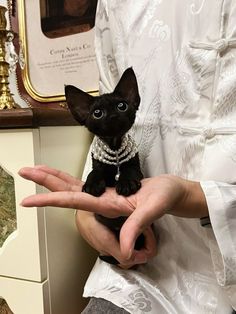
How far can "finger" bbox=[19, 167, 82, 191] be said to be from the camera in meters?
0.47

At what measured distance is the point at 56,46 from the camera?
977mm

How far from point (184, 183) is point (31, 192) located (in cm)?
28

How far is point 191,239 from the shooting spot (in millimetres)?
561

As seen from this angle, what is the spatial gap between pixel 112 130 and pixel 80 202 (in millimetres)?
103

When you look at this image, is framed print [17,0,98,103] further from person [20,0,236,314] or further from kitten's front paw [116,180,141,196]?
kitten's front paw [116,180,141,196]

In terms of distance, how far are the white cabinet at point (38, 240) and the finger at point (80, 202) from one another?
20 cm

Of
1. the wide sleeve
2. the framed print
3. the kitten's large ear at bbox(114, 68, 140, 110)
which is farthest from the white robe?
the framed print

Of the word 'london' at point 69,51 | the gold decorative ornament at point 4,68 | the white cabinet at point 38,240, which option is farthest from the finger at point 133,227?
the word 'london' at point 69,51

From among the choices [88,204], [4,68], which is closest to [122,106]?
[88,204]

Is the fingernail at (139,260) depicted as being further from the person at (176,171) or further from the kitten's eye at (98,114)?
the kitten's eye at (98,114)

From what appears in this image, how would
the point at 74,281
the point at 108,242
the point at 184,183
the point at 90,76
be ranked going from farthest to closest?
the point at 90,76 → the point at 74,281 → the point at 108,242 → the point at 184,183

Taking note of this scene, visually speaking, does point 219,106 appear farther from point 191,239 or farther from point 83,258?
point 83,258

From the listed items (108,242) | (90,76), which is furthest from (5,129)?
(90,76)

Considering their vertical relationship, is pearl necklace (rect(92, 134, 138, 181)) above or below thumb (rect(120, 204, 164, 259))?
above
